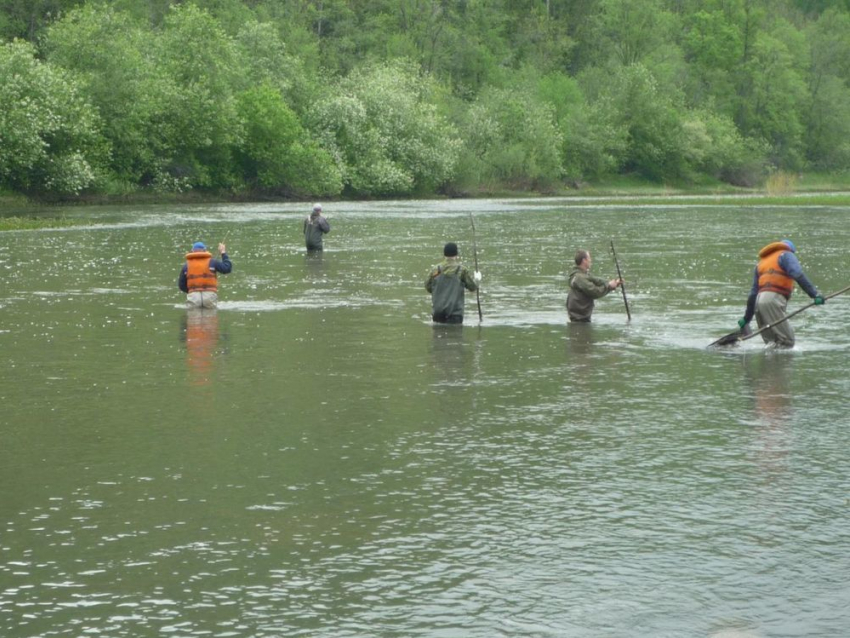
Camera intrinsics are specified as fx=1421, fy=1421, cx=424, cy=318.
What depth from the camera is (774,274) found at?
687 inches

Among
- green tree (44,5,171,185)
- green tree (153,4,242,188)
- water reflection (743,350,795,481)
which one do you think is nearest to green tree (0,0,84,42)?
green tree (153,4,242,188)

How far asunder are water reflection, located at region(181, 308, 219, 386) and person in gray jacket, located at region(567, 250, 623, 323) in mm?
5117

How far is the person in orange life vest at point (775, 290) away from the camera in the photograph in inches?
679

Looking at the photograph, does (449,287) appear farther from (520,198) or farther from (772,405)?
(520,198)

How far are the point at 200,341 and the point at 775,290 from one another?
731 centimetres

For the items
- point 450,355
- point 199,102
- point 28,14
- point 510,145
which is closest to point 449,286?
point 450,355

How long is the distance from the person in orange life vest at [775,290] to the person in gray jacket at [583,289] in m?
2.45

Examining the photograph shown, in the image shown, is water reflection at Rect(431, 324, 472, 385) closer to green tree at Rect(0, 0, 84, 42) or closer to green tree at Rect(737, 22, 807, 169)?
green tree at Rect(0, 0, 84, 42)

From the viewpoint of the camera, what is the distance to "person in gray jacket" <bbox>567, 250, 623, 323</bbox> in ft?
65.8

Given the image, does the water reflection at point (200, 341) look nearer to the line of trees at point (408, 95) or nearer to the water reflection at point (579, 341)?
the water reflection at point (579, 341)

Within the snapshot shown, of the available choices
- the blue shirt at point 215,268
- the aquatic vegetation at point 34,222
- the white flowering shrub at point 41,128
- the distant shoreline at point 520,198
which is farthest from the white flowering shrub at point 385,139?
the blue shirt at point 215,268

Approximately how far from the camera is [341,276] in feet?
97.5

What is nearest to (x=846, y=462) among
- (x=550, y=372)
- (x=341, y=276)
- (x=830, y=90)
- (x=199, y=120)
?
(x=550, y=372)

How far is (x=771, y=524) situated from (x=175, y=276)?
22.1 metres
